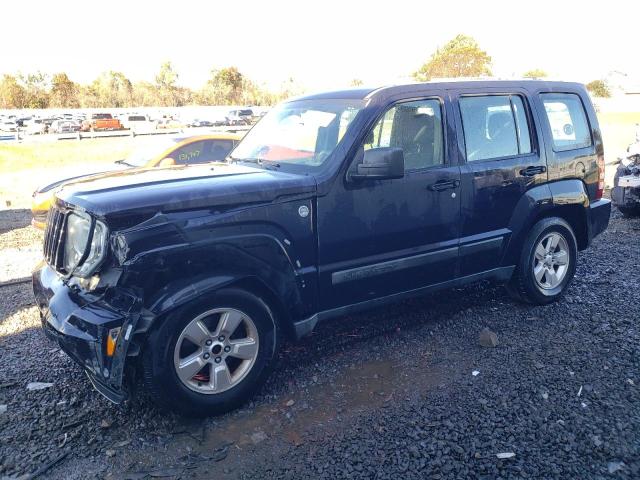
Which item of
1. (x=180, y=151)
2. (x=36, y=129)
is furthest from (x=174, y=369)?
(x=36, y=129)

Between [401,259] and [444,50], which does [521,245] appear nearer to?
[401,259]

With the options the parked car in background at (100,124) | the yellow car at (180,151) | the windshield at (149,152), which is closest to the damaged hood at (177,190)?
the yellow car at (180,151)

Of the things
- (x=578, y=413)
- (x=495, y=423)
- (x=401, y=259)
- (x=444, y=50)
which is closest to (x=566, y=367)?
(x=578, y=413)

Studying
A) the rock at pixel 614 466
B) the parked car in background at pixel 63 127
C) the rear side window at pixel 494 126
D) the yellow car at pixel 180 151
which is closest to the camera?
the rock at pixel 614 466

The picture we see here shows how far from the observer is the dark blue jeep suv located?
319cm

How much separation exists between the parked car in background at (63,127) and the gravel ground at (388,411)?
38.7 metres

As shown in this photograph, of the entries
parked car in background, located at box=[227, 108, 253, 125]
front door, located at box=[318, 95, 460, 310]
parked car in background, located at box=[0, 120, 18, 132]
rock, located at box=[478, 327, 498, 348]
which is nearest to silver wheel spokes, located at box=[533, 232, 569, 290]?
rock, located at box=[478, 327, 498, 348]

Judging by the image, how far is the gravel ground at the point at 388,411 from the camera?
9.92 ft

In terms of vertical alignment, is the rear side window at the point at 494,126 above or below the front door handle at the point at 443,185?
above

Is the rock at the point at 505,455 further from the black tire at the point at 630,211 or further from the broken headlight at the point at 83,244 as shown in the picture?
the black tire at the point at 630,211

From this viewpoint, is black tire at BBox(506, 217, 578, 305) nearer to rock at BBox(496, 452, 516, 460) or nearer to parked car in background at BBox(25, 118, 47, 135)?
rock at BBox(496, 452, 516, 460)

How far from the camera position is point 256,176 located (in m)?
3.78

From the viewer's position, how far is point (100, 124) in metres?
42.1

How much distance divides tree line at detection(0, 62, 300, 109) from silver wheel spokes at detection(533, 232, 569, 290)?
61.4 meters
